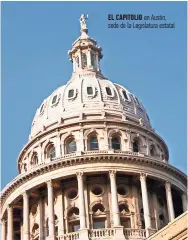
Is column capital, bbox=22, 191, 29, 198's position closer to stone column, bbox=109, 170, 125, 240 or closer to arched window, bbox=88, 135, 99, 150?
arched window, bbox=88, 135, 99, 150

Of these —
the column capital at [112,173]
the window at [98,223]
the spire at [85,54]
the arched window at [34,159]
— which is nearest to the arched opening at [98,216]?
the window at [98,223]

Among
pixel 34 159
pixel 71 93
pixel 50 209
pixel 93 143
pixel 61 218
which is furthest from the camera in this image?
pixel 71 93

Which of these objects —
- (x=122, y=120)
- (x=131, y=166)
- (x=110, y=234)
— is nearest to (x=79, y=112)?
(x=122, y=120)

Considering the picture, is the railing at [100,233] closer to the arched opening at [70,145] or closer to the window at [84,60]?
the arched opening at [70,145]

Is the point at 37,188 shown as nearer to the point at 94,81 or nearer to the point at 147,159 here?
the point at 147,159

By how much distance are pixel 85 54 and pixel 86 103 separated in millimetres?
9323

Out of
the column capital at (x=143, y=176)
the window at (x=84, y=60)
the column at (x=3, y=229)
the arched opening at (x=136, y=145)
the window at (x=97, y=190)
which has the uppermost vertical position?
the window at (x=84, y=60)

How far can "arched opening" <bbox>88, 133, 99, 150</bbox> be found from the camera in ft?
218

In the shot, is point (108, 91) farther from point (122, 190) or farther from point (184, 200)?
point (184, 200)

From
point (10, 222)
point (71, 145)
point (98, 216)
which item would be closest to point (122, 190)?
point (98, 216)

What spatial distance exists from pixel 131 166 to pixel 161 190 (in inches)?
200

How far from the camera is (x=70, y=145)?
220 ft

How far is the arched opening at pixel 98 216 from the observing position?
204 feet

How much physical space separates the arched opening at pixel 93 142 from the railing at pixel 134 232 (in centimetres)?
959
